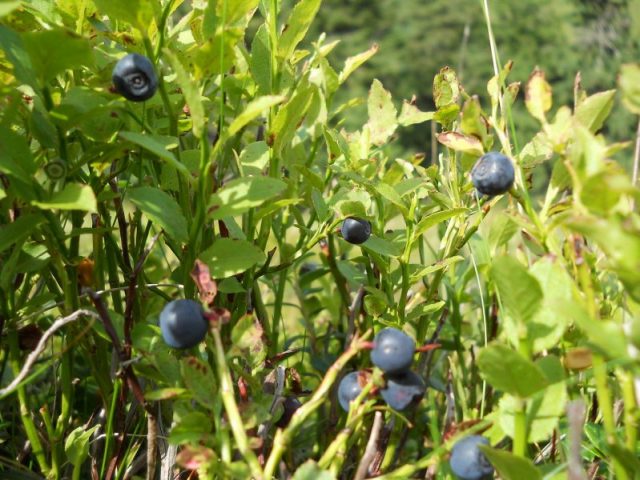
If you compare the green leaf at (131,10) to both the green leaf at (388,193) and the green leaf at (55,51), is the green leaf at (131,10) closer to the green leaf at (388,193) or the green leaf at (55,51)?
the green leaf at (55,51)

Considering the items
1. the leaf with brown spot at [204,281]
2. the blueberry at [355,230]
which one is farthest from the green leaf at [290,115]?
the leaf with brown spot at [204,281]

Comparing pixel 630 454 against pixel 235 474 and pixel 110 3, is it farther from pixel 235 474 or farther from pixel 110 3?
pixel 110 3

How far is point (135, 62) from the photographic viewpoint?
62cm

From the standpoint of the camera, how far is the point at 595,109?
0.66m

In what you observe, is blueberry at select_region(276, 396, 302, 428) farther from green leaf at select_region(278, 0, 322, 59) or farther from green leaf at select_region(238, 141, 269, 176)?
green leaf at select_region(278, 0, 322, 59)

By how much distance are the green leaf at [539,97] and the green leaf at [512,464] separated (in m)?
0.27

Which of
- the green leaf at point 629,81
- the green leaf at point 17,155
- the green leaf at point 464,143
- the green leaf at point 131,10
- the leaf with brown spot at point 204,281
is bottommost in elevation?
the leaf with brown spot at point 204,281

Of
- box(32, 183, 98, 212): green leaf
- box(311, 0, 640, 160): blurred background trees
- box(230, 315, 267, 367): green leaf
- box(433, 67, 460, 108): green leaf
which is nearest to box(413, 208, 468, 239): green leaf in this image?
box(433, 67, 460, 108): green leaf

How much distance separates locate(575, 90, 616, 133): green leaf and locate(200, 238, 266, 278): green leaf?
30 centimetres

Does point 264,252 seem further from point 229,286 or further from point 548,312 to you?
point 548,312

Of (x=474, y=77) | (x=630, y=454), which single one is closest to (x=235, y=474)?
(x=630, y=454)

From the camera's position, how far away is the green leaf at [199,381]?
62 cm

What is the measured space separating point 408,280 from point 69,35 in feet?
1.35

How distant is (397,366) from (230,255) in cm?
18
